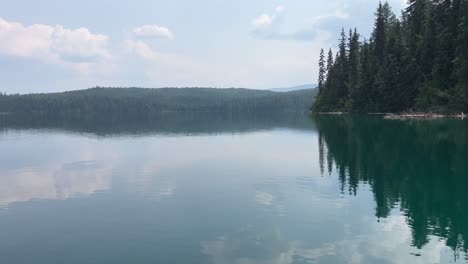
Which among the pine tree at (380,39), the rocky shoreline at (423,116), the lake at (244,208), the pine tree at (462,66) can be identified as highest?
the pine tree at (380,39)

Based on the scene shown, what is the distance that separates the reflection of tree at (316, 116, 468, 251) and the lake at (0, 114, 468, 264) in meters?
0.10

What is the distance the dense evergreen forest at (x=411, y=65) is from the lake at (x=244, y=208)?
Answer: 47141 mm

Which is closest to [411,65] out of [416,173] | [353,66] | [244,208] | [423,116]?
[423,116]

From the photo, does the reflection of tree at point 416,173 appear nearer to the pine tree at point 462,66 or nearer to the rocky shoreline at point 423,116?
the rocky shoreline at point 423,116

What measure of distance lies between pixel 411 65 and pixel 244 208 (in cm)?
9065

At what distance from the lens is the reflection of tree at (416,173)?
22422 millimetres

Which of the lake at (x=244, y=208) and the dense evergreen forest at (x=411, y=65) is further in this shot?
the dense evergreen forest at (x=411, y=65)

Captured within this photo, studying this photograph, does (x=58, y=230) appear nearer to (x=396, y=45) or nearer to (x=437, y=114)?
(x=437, y=114)

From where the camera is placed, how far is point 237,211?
25688mm

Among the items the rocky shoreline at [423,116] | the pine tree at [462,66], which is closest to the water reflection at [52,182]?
the rocky shoreline at [423,116]

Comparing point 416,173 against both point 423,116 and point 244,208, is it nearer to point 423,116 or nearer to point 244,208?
point 244,208

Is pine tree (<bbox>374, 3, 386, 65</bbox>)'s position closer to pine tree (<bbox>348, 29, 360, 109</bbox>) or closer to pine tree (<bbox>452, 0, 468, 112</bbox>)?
pine tree (<bbox>348, 29, 360, 109</bbox>)

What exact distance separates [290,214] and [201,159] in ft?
86.9

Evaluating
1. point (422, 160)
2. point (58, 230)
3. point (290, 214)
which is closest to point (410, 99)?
point (422, 160)
